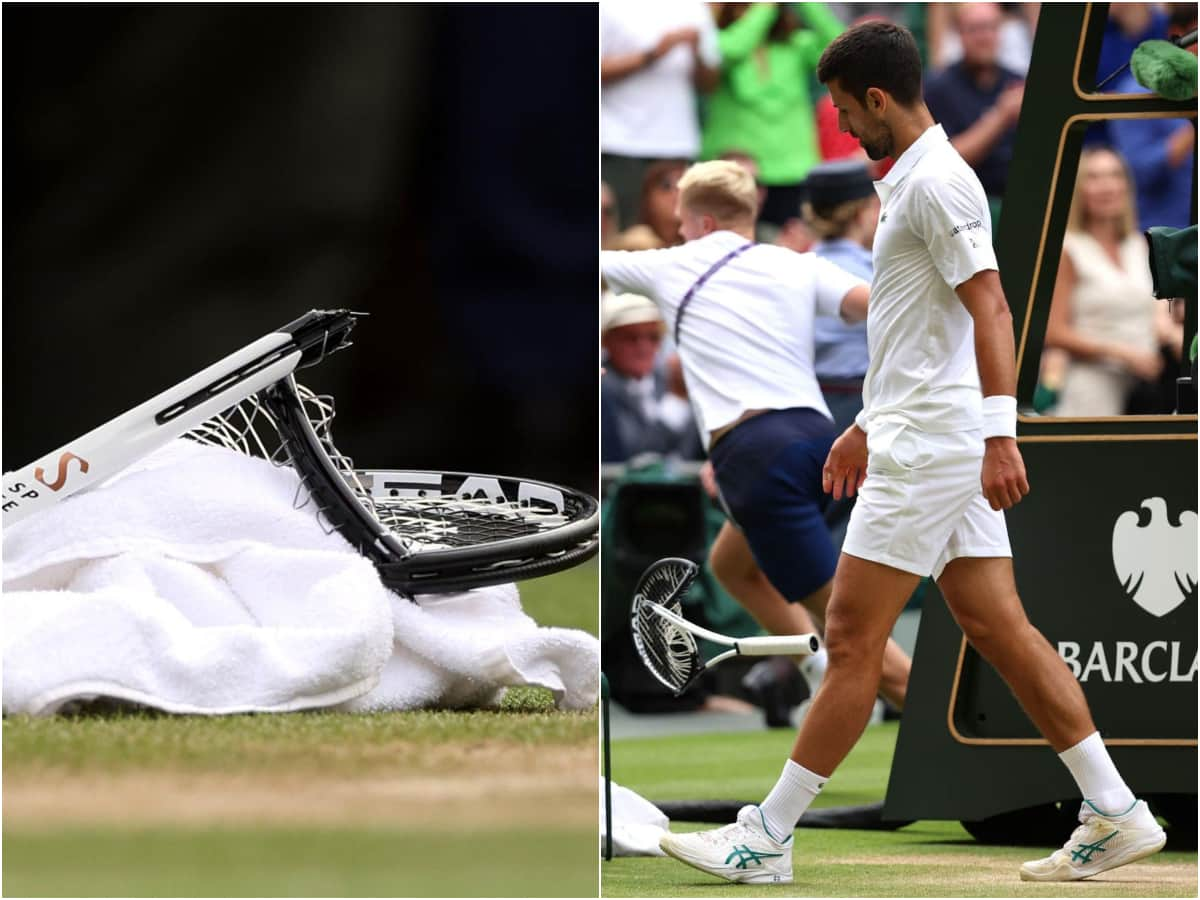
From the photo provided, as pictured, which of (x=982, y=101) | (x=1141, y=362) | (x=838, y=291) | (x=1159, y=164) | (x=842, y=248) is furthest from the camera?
(x=1159, y=164)

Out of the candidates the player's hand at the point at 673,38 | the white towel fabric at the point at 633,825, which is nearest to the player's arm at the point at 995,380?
the white towel fabric at the point at 633,825

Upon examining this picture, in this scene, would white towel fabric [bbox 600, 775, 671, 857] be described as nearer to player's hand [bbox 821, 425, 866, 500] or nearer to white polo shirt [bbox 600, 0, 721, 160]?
player's hand [bbox 821, 425, 866, 500]

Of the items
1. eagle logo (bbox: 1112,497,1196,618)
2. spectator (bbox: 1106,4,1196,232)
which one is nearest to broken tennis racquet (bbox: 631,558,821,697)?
eagle logo (bbox: 1112,497,1196,618)

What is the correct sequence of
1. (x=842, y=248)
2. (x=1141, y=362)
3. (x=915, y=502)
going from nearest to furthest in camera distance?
(x=915, y=502) → (x=842, y=248) → (x=1141, y=362)

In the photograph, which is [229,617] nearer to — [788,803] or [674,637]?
[674,637]

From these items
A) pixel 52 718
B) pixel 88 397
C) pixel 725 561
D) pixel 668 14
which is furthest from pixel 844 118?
pixel 52 718

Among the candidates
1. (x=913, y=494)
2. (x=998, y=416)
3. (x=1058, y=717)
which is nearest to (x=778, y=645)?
(x=913, y=494)

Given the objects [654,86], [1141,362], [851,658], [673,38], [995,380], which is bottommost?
[851,658]
